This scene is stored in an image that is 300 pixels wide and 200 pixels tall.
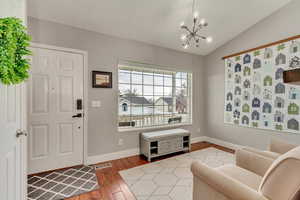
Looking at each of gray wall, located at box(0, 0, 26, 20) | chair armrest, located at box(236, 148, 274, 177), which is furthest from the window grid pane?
chair armrest, located at box(236, 148, 274, 177)

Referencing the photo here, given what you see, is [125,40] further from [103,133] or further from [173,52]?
[103,133]

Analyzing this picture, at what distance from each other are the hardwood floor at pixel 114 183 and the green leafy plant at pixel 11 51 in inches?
Result: 70.0

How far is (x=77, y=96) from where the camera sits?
2543 millimetres

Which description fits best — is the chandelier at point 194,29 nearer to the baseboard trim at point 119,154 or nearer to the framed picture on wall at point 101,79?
the framed picture on wall at point 101,79

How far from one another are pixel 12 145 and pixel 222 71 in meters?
4.08

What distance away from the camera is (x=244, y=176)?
1.37 meters

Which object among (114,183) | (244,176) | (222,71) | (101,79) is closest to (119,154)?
(114,183)

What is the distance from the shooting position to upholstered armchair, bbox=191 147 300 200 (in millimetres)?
724

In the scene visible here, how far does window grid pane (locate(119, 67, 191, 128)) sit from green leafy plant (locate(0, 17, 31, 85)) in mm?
2427

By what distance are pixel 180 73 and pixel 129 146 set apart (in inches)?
92.5

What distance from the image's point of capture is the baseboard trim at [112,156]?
262 centimetres

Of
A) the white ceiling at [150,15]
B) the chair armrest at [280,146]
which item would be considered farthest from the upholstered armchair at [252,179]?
the white ceiling at [150,15]

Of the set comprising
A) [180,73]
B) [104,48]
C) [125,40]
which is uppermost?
[125,40]

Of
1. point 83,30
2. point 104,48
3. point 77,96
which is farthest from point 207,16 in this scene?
point 77,96
